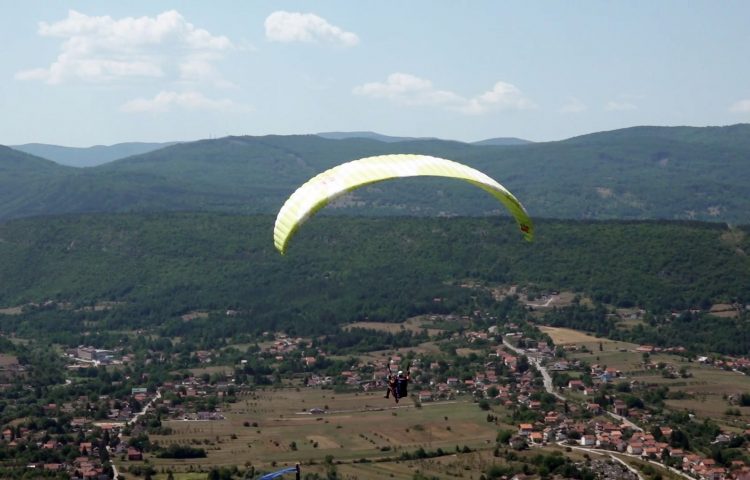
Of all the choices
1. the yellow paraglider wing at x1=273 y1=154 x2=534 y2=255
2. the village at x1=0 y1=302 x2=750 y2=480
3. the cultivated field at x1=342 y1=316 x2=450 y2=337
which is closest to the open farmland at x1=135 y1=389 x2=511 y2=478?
the village at x1=0 y1=302 x2=750 y2=480

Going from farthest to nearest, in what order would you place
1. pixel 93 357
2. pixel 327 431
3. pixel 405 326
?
pixel 405 326, pixel 93 357, pixel 327 431

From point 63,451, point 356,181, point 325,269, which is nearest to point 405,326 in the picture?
point 325,269

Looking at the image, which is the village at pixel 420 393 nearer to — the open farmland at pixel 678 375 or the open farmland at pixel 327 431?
the open farmland at pixel 678 375

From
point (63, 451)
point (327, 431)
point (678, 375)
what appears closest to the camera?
point (63, 451)

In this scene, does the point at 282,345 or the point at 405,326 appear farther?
the point at 405,326

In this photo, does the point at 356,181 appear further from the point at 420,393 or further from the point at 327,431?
the point at 420,393

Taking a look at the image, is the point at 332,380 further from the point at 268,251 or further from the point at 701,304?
the point at 268,251

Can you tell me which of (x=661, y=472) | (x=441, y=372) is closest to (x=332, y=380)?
(x=441, y=372)
